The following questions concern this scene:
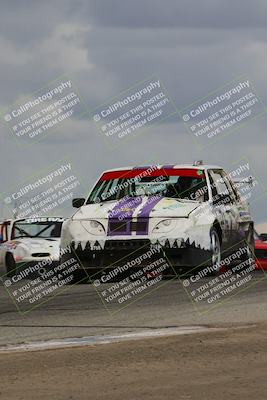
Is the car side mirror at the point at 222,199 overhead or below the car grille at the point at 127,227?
below

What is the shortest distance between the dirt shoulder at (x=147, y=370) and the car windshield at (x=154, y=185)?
27.1ft

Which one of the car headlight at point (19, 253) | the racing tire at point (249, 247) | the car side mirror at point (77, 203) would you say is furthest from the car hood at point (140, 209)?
the car headlight at point (19, 253)

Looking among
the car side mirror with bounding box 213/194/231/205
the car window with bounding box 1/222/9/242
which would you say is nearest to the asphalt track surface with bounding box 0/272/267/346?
the car side mirror with bounding box 213/194/231/205

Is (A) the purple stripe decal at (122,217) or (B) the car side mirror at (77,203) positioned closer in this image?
(A) the purple stripe decal at (122,217)

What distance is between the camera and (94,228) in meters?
18.1

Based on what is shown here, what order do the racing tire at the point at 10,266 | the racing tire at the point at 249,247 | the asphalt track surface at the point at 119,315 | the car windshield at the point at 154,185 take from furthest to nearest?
the racing tire at the point at 10,266 → the racing tire at the point at 249,247 → the car windshield at the point at 154,185 → the asphalt track surface at the point at 119,315

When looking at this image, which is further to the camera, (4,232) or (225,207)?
(4,232)

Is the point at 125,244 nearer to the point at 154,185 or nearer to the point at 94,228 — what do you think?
the point at 94,228

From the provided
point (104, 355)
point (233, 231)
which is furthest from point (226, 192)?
point (104, 355)

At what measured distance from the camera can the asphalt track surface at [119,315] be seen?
39.1ft

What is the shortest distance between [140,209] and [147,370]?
943 cm

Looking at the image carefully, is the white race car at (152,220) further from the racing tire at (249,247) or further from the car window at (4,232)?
the car window at (4,232)

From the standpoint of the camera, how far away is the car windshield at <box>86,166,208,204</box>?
19094mm

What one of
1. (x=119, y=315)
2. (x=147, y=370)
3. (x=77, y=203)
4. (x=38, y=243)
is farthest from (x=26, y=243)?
(x=147, y=370)
